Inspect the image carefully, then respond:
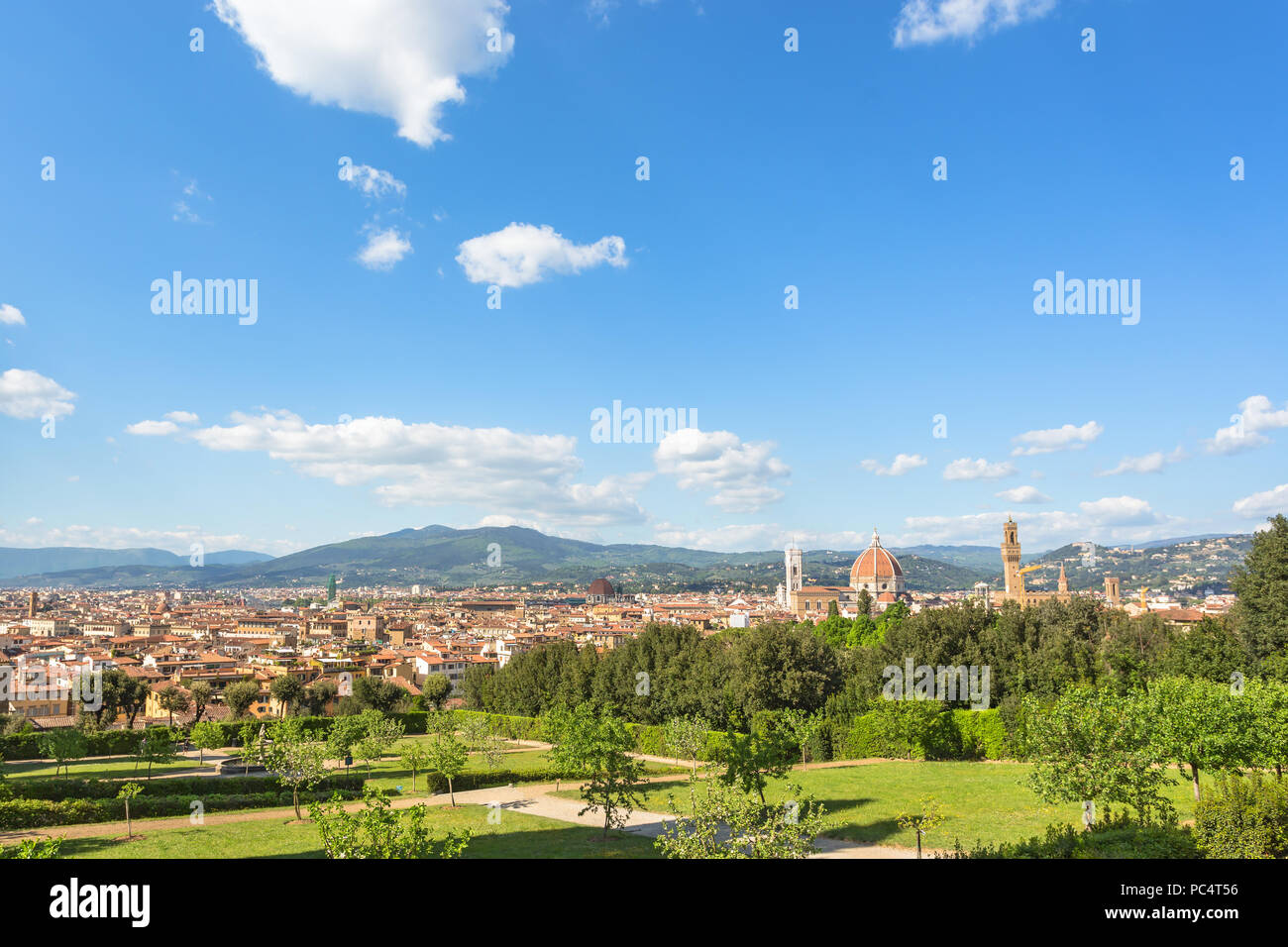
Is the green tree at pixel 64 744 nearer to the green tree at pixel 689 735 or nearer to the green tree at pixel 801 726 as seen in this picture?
the green tree at pixel 689 735

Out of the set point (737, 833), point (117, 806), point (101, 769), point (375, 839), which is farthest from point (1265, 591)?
point (101, 769)

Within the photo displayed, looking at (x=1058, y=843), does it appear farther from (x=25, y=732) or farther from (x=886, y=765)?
(x=25, y=732)

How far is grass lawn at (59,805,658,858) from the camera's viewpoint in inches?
778

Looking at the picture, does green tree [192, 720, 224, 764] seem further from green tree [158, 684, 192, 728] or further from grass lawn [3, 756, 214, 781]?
green tree [158, 684, 192, 728]

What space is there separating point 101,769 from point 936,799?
123ft

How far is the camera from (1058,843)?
42.0ft

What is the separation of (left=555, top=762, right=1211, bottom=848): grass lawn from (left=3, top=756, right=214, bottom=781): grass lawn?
20.4 metres

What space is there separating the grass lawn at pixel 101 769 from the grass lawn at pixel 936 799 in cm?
2036

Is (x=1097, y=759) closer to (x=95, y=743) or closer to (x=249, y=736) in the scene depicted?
(x=249, y=736)

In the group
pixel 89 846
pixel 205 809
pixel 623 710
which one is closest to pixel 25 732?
pixel 205 809

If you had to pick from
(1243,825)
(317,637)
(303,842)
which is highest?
(1243,825)

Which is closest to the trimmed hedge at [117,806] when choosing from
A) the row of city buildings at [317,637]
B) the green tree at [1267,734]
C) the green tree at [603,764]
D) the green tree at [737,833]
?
the green tree at [603,764]

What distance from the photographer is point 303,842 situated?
2105cm
